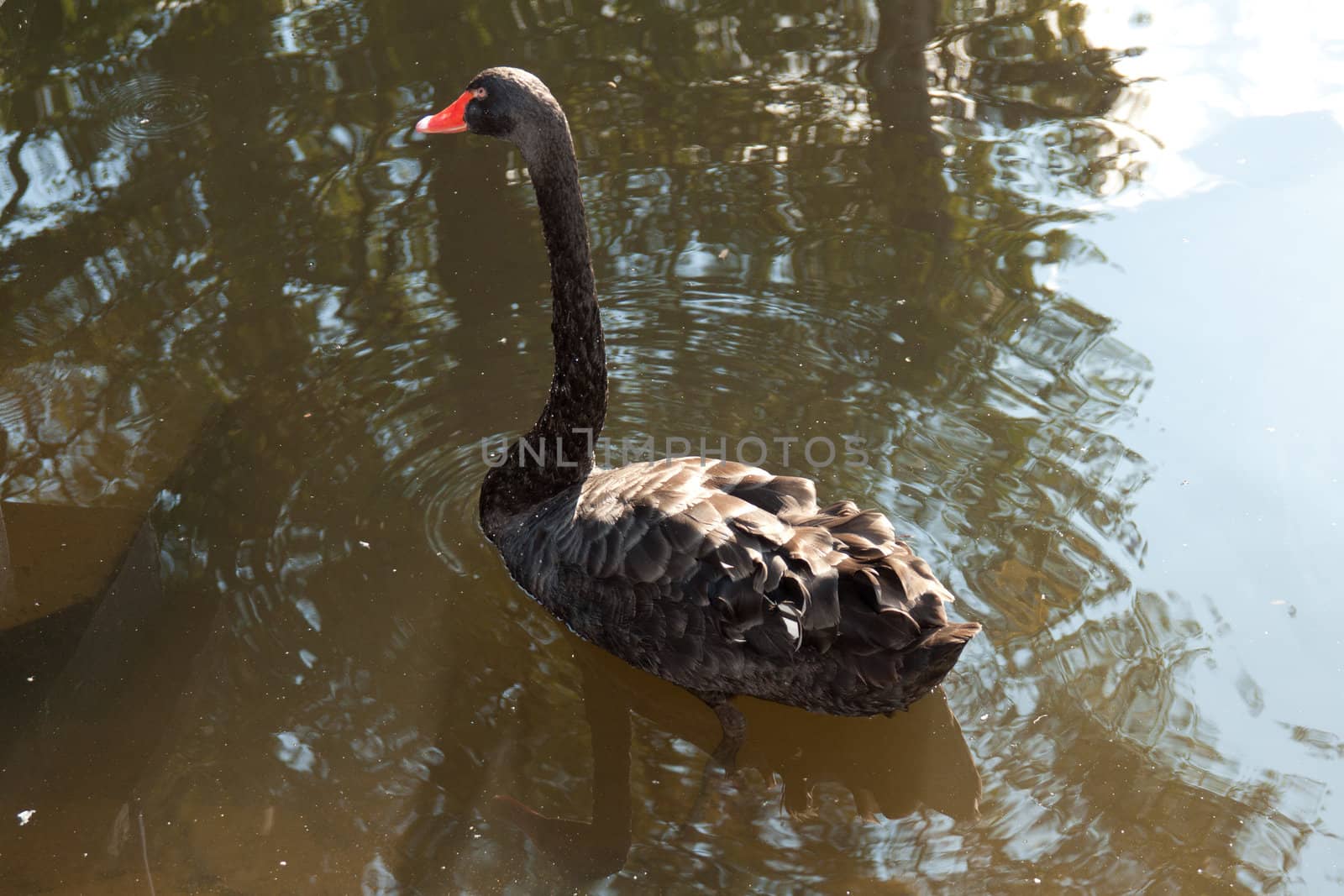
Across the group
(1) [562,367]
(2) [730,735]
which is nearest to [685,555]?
(2) [730,735]

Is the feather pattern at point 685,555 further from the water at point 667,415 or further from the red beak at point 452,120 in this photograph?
the water at point 667,415

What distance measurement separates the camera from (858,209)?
6754 mm

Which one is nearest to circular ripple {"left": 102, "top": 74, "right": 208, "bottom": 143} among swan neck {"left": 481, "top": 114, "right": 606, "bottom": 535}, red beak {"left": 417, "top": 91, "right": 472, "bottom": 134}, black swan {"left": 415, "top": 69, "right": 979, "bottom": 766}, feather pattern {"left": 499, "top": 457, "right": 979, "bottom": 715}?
red beak {"left": 417, "top": 91, "right": 472, "bottom": 134}

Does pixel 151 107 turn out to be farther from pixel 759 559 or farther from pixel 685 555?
pixel 759 559

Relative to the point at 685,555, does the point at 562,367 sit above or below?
above

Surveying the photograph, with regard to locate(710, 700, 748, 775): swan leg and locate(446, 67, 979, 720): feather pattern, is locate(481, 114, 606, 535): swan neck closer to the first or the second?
locate(446, 67, 979, 720): feather pattern

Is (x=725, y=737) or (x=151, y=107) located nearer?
(x=725, y=737)

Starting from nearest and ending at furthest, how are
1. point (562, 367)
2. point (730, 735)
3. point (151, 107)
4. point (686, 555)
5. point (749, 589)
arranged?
point (749, 589) < point (686, 555) < point (730, 735) < point (562, 367) < point (151, 107)

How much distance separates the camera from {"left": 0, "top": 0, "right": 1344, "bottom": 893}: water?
3.95 m

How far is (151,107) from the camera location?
25.6 ft

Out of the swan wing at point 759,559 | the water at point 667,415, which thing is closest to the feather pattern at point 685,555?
the swan wing at point 759,559

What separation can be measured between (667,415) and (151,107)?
4572mm

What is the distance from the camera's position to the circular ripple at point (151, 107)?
24.9 feet

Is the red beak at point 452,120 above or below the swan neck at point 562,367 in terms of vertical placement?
above
